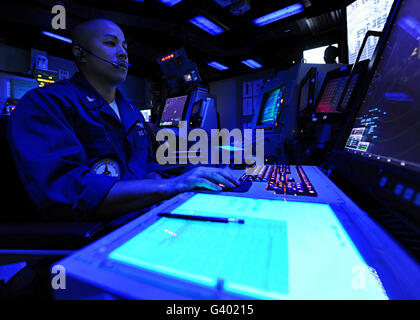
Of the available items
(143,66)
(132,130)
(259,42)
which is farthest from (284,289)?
(143,66)

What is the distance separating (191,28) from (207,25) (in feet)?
1.34

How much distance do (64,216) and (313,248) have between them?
2.01ft

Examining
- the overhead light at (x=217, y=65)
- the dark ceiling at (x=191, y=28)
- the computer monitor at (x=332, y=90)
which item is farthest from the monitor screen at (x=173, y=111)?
the overhead light at (x=217, y=65)

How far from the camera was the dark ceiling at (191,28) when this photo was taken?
342cm

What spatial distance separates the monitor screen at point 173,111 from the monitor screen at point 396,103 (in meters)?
2.52

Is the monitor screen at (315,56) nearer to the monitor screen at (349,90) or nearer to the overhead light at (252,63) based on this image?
the monitor screen at (349,90)

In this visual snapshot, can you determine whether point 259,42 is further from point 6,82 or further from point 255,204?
point 255,204

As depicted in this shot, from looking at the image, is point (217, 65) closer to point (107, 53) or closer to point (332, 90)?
point (332, 90)

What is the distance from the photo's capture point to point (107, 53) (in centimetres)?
100

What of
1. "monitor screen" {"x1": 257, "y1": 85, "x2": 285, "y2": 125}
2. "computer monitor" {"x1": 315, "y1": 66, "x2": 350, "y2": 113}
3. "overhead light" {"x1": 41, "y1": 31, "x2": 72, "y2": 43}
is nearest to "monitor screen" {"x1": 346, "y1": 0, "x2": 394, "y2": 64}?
"computer monitor" {"x1": 315, "y1": 66, "x2": 350, "y2": 113}

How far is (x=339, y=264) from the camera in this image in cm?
27

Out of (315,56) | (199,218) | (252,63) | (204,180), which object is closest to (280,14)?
(315,56)

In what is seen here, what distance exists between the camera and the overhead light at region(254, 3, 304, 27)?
10.7ft

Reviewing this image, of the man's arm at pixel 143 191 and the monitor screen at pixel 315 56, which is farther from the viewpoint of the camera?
the monitor screen at pixel 315 56
